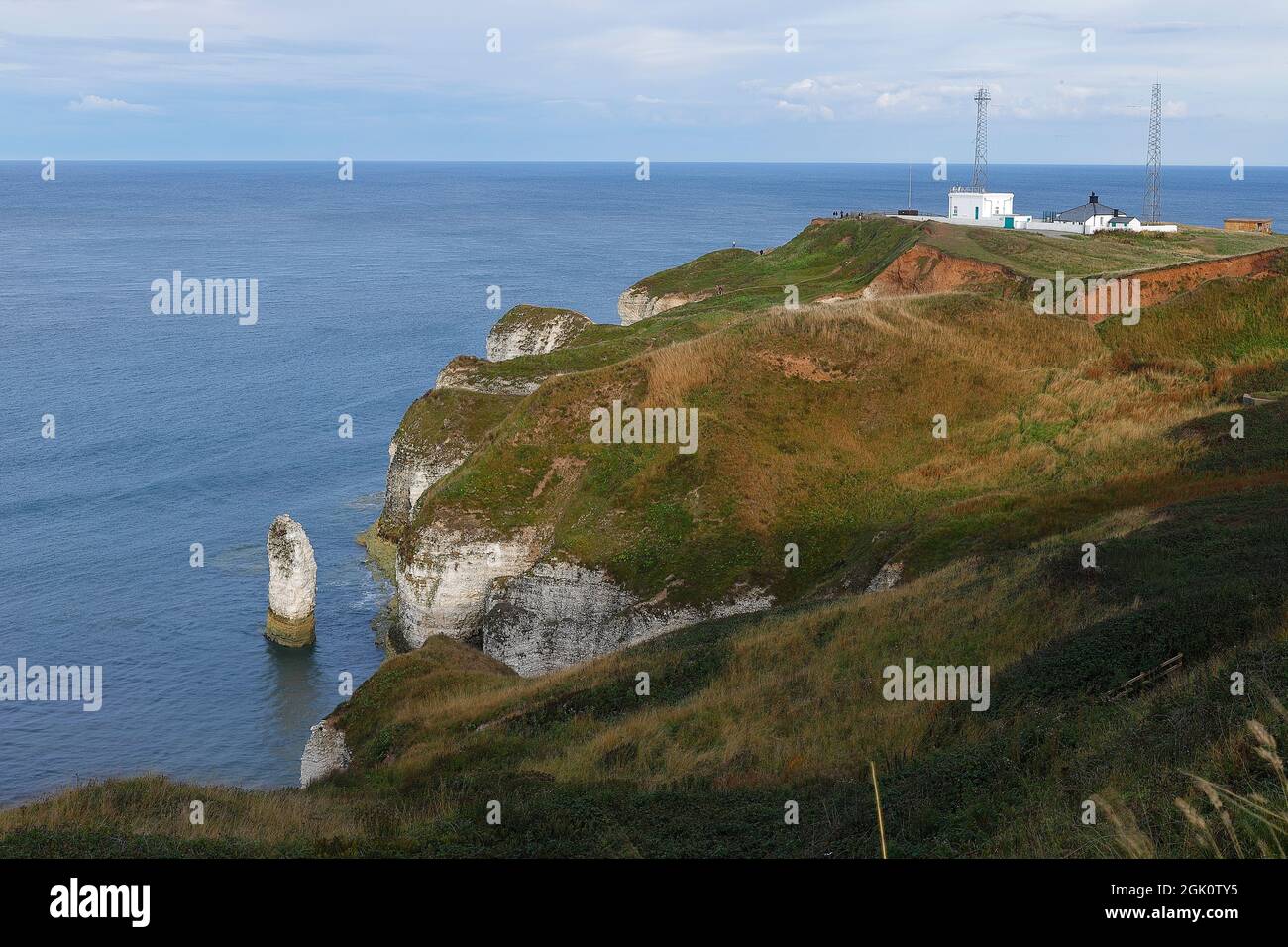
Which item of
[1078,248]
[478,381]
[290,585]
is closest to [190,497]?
[478,381]

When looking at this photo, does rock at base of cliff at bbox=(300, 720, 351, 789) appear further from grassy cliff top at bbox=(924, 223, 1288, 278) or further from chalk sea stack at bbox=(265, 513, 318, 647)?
grassy cliff top at bbox=(924, 223, 1288, 278)

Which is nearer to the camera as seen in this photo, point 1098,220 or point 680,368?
point 680,368

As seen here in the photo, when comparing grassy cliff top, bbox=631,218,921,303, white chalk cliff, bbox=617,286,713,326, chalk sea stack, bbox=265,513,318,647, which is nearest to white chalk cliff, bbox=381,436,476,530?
chalk sea stack, bbox=265,513,318,647

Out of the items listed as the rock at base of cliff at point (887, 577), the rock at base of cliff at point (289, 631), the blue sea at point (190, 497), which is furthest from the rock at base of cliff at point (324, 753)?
the rock at base of cliff at point (289, 631)

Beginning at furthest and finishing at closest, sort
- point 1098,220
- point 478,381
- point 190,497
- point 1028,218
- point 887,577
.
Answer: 1. point 1028,218
2. point 1098,220
3. point 190,497
4. point 478,381
5. point 887,577

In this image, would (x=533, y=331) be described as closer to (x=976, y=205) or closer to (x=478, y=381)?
(x=478, y=381)

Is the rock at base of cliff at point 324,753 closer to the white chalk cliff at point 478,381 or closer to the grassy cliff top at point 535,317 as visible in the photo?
the white chalk cliff at point 478,381
